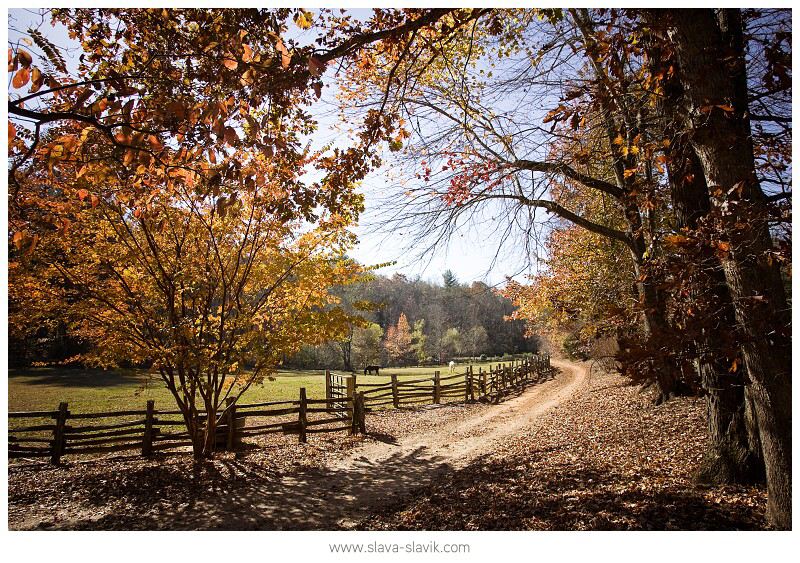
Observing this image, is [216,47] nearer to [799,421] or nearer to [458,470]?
[799,421]

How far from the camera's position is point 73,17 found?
13.7 ft

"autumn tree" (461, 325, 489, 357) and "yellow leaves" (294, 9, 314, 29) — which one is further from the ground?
"yellow leaves" (294, 9, 314, 29)

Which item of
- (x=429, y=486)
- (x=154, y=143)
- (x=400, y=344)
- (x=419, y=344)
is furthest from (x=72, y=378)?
(x=419, y=344)

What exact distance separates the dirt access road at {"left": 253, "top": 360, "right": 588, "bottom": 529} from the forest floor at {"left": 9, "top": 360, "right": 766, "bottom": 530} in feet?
0.08

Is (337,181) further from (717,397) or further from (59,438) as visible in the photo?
(59,438)

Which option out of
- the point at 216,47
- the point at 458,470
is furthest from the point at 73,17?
the point at 458,470

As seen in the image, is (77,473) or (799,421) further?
(77,473)

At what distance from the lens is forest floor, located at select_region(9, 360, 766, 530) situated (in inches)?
156

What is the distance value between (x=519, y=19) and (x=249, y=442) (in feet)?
29.9

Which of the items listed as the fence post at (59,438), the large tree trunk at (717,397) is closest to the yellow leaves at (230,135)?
the large tree trunk at (717,397)

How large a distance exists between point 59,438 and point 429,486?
271 inches

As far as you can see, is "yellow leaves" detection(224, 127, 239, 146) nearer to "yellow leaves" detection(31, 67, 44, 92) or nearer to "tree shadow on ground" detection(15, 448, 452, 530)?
"yellow leaves" detection(31, 67, 44, 92)

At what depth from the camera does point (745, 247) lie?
307cm

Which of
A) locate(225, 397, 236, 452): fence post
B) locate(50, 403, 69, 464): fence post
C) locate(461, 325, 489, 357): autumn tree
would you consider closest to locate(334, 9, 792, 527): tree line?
locate(225, 397, 236, 452): fence post
